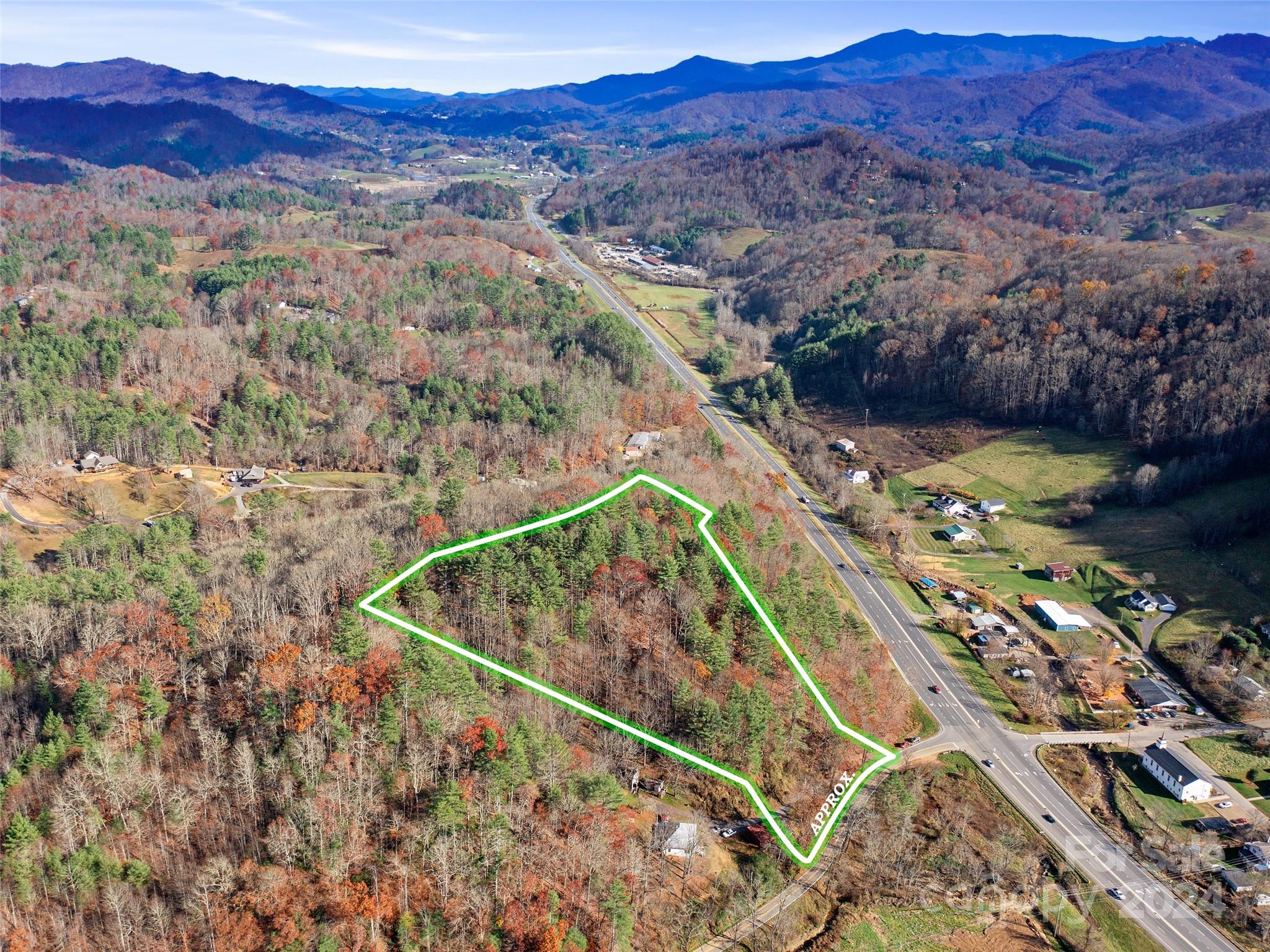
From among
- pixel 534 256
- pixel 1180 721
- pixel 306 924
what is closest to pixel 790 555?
pixel 1180 721

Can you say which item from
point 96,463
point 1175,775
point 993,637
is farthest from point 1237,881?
point 96,463

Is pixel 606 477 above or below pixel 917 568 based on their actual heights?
above

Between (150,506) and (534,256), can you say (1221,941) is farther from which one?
(534,256)

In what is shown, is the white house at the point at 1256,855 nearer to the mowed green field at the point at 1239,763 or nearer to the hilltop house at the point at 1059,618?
the mowed green field at the point at 1239,763

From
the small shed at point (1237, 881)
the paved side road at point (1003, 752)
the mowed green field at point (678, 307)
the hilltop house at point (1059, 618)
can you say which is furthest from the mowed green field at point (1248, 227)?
the small shed at point (1237, 881)

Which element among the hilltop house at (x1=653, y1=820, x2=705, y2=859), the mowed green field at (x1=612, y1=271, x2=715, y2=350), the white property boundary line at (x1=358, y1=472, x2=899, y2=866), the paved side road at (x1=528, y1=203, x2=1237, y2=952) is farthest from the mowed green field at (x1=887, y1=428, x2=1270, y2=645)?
the mowed green field at (x1=612, y1=271, x2=715, y2=350)

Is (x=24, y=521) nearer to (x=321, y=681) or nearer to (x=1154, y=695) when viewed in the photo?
(x=321, y=681)

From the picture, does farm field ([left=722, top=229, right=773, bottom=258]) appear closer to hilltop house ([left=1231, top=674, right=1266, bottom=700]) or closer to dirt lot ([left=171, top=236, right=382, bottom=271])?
dirt lot ([left=171, top=236, right=382, bottom=271])

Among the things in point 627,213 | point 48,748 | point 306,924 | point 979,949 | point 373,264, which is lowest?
point 979,949
